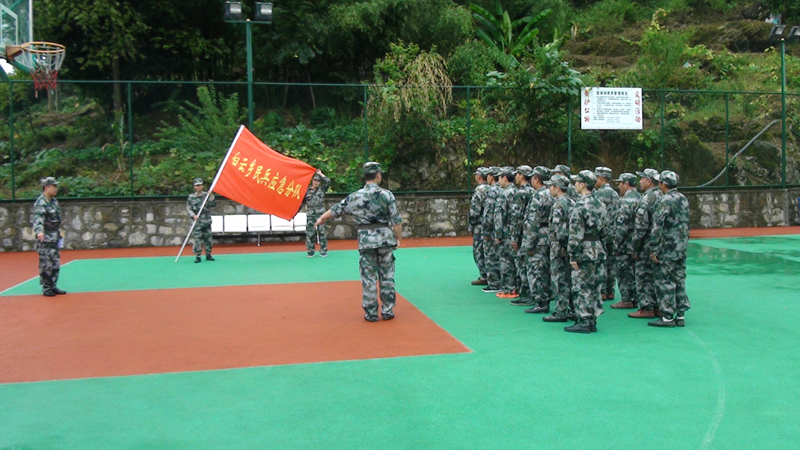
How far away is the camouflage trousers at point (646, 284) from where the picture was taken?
26.3 ft

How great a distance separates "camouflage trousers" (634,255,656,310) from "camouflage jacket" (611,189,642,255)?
0.32 metres

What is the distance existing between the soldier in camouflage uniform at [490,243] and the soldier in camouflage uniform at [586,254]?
2.49m

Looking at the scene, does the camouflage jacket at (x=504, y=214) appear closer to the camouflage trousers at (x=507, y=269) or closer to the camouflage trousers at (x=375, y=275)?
the camouflage trousers at (x=507, y=269)

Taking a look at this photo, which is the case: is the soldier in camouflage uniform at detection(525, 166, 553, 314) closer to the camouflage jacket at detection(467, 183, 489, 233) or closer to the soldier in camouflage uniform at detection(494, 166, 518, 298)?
the soldier in camouflage uniform at detection(494, 166, 518, 298)

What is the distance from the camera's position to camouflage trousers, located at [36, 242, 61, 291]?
976 cm

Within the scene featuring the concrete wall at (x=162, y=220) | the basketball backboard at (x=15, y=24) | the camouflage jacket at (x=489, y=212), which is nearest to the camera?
the basketball backboard at (x=15, y=24)

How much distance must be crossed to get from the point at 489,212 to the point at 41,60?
22.1 feet

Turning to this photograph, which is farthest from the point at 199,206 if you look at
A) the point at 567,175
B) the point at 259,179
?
the point at 567,175

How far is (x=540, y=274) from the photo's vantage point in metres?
8.23

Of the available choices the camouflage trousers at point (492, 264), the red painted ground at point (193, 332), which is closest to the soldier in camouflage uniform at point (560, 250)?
the red painted ground at point (193, 332)

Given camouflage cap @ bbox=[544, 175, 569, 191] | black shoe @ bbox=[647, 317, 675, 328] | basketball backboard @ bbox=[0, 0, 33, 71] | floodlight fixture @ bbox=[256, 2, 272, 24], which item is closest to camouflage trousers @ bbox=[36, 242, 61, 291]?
basketball backboard @ bbox=[0, 0, 33, 71]

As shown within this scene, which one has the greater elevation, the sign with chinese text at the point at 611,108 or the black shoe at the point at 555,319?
the sign with chinese text at the point at 611,108

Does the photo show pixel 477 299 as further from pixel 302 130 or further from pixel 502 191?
pixel 302 130

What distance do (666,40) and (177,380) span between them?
23.0 metres
